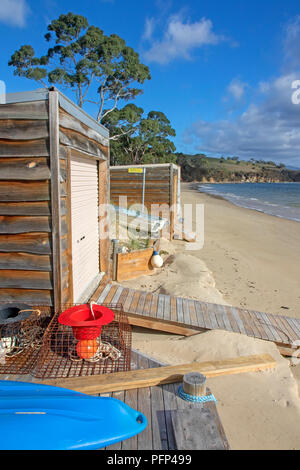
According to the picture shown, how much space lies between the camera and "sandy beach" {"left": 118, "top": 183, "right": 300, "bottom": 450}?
3.21 metres

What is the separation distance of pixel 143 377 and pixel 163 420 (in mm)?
558

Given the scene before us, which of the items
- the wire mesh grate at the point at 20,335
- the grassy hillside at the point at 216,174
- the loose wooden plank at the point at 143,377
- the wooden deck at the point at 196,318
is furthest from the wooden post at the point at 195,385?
the grassy hillside at the point at 216,174

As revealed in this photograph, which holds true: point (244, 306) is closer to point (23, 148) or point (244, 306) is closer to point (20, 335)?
point (20, 335)

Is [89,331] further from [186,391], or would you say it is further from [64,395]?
[186,391]

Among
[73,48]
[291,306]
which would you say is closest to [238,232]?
[291,306]

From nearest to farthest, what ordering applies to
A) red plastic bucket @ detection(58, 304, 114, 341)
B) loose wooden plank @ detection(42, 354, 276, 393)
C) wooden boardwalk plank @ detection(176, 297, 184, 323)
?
loose wooden plank @ detection(42, 354, 276, 393) < red plastic bucket @ detection(58, 304, 114, 341) < wooden boardwalk plank @ detection(176, 297, 184, 323)

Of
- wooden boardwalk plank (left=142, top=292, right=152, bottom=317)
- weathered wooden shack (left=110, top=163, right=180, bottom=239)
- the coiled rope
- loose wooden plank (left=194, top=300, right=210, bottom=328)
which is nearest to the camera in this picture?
the coiled rope

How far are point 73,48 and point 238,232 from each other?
64.7 feet

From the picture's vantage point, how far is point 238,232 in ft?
55.0

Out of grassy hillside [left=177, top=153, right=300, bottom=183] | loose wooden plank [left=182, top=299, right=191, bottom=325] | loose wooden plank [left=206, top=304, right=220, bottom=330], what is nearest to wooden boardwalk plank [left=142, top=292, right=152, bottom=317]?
loose wooden plank [left=182, top=299, right=191, bottom=325]

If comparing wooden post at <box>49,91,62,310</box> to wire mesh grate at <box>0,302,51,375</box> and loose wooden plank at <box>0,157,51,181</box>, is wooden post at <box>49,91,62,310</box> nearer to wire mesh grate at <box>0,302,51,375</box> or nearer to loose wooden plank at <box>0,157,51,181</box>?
loose wooden plank at <box>0,157,51,181</box>

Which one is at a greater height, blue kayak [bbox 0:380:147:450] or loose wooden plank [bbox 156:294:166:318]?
blue kayak [bbox 0:380:147:450]

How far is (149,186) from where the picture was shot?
1270 centimetres

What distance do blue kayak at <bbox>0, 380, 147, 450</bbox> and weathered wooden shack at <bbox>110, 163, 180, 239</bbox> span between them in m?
10.1
